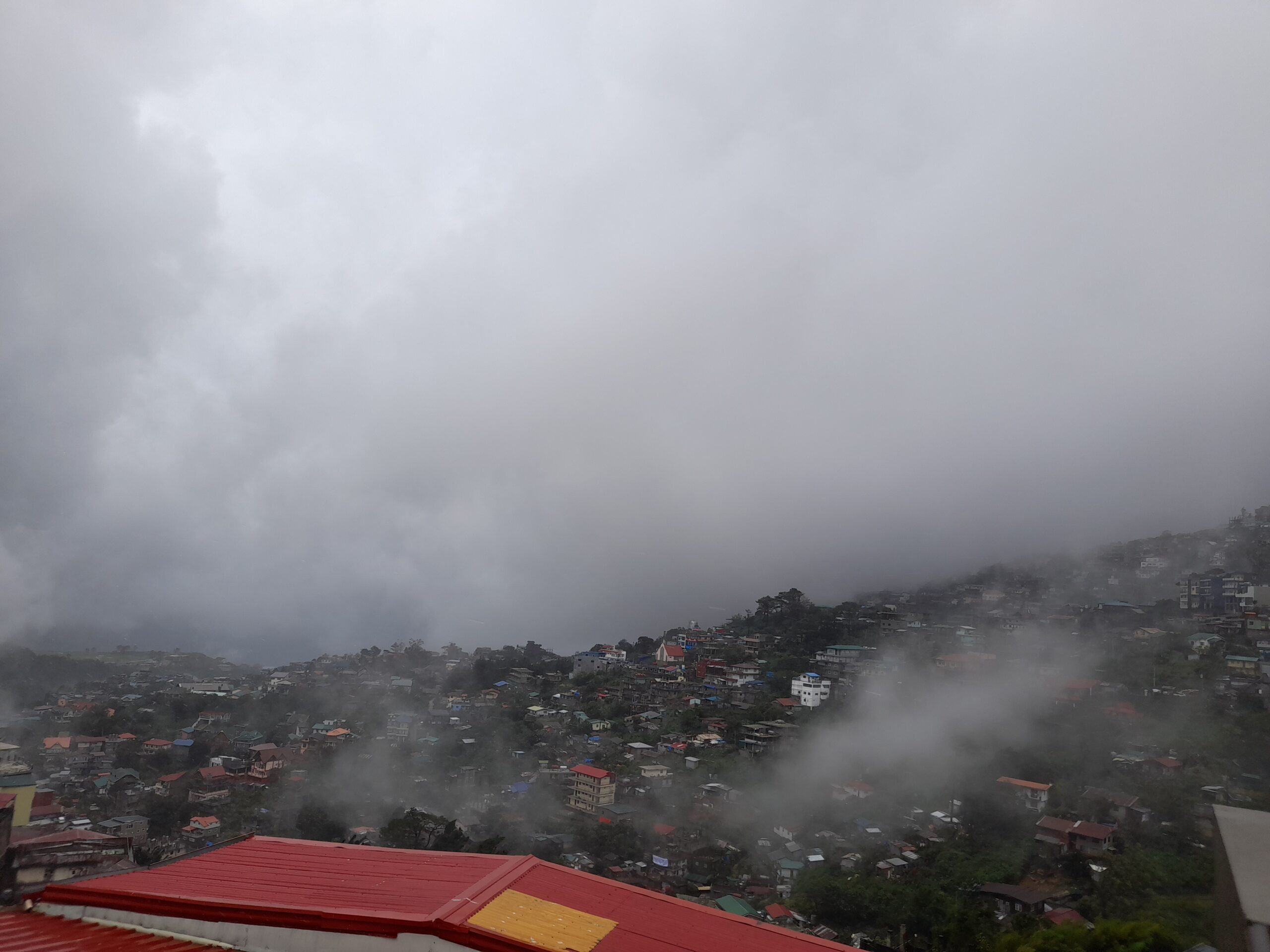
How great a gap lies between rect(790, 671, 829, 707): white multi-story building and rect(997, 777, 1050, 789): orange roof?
34.2 ft

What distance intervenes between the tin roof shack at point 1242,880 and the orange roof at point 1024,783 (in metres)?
16.1

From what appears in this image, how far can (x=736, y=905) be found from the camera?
1332 cm

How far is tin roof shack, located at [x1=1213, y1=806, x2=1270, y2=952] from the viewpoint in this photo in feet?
8.62

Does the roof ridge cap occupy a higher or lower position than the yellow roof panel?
higher

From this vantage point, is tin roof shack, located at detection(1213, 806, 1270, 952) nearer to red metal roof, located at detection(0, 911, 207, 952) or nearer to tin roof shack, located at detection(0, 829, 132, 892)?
red metal roof, located at detection(0, 911, 207, 952)

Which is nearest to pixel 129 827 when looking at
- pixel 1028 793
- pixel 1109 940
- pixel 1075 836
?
pixel 1109 940

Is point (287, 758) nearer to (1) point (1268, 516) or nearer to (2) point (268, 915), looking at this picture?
(2) point (268, 915)

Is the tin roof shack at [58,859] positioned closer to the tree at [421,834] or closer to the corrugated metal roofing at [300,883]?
the corrugated metal roofing at [300,883]

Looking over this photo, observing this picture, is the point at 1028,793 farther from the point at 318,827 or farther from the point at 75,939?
the point at 75,939

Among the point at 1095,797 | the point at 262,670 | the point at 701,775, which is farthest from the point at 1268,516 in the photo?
the point at 262,670

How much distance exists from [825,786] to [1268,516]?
36.2 metres

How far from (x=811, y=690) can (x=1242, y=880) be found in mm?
28210

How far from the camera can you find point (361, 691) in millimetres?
36844

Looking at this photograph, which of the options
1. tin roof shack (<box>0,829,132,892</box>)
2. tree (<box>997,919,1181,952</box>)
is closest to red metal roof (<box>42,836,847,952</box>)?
tree (<box>997,919,1181,952</box>)
